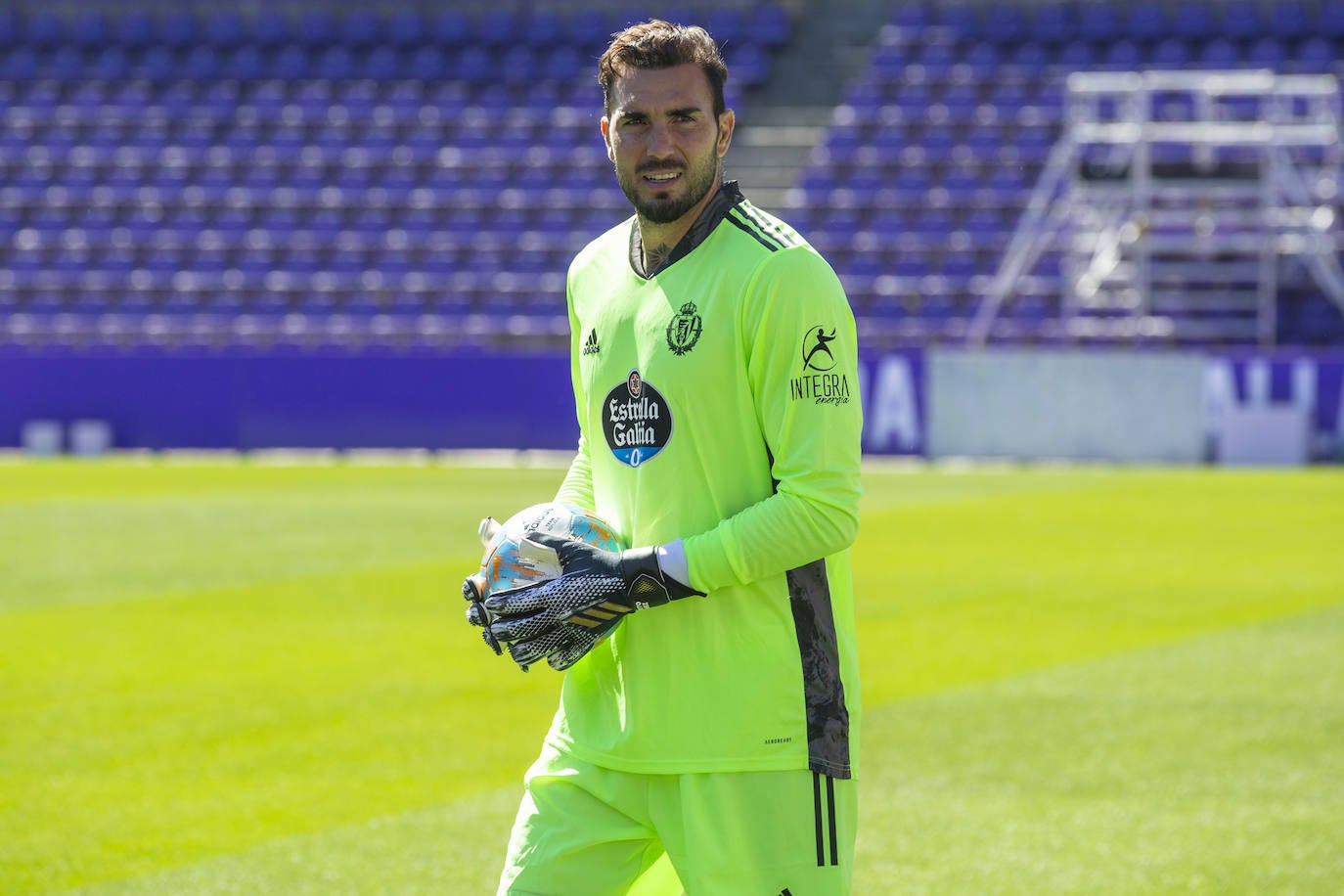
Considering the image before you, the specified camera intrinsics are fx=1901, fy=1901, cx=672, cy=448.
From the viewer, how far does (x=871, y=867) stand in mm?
6039

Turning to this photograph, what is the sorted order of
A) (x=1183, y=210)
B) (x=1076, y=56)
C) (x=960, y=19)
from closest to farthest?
1. (x=1183, y=210)
2. (x=1076, y=56)
3. (x=960, y=19)

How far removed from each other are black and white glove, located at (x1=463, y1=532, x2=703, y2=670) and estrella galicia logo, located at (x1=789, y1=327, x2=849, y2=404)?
0.38 metres

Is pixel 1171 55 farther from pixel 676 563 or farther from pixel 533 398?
pixel 676 563

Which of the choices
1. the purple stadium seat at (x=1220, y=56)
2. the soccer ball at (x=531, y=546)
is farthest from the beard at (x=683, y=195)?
the purple stadium seat at (x=1220, y=56)

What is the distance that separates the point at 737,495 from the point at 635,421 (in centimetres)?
23

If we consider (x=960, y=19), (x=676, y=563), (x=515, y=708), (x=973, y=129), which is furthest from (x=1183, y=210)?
(x=676, y=563)

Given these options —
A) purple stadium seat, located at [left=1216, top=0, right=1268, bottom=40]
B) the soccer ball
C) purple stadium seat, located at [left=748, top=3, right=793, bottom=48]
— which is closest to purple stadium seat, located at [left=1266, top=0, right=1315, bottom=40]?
purple stadium seat, located at [left=1216, top=0, right=1268, bottom=40]

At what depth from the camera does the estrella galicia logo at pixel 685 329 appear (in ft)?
10.8

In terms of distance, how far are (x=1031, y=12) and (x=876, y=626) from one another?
2313 centimetres

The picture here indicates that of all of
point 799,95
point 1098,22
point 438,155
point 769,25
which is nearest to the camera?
point 1098,22

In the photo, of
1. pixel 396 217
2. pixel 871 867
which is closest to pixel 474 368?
pixel 396 217

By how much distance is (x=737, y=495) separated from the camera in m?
3.35

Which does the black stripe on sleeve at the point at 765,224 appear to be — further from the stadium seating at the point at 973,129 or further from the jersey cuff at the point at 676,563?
the stadium seating at the point at 973,129

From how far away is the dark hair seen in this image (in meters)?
3.35
